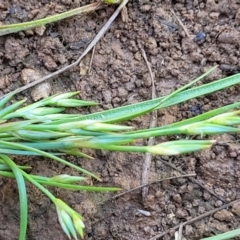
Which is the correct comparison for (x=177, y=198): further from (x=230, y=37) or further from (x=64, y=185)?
(x=230, y=37)

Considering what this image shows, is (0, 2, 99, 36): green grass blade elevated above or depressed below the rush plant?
above

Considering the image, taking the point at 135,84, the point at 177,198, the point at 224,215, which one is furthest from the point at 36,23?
the point at 224,215

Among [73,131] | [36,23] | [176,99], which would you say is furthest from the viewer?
[36,23]

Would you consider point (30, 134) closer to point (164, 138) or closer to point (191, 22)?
point (164, 138)

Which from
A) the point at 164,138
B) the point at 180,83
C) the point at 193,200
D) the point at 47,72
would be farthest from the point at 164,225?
the point at 47,72

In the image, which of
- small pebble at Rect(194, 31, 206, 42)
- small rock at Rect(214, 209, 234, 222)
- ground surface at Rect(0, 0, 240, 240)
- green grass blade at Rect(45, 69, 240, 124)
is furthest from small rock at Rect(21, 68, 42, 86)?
small rock at Rect(214, 209, 234, 222)

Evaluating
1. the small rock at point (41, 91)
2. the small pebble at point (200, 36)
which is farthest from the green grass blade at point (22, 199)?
the small pebble at point (200, 36)

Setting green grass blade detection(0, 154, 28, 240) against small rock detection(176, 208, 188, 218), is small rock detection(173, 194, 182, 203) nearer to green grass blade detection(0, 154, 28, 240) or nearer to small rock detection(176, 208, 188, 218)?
small rock detection(176, 208, 188, 218)
